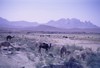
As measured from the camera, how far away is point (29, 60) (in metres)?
21.8

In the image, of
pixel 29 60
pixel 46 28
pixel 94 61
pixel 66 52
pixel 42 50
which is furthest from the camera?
pixel 46 28

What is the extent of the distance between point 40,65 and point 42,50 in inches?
449

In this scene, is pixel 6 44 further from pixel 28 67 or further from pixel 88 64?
pixel 88 64

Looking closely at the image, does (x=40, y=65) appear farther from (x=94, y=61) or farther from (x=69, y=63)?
(x=94, y=61)

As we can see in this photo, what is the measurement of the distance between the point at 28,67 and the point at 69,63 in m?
3.47

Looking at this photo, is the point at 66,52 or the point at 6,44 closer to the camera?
the point at 66,52

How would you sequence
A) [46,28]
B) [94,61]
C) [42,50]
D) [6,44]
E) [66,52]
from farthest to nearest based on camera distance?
[46,28] < [6,44] < [42,50] < [66,52] < [94,61]

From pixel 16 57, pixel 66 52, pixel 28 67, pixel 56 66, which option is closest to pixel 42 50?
pixel 66 52

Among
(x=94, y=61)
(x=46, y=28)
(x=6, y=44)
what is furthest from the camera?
(x=46, y=28)

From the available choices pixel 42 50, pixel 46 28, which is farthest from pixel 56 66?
pixel 46 28

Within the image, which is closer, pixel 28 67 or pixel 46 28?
pixel 28 67

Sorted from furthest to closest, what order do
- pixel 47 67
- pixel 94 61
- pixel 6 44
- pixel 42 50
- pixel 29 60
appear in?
pixel 6 44, pixel 42 50, pixel 29 60, pixel 94 61, pixel 47 67

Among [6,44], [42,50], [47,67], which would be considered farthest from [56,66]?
[6,44]

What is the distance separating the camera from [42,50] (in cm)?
2828
